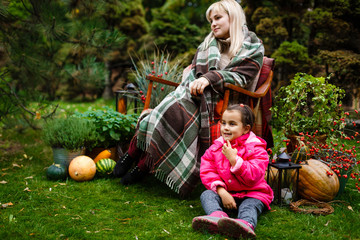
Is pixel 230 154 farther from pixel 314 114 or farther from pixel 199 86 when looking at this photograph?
pixel 314 114

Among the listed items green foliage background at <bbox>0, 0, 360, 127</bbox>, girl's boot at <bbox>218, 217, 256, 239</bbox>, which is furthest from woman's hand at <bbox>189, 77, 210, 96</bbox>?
green foliage background at <bbox>0, 0, 360, 127</bbox>

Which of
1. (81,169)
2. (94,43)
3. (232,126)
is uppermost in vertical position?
(94,43)

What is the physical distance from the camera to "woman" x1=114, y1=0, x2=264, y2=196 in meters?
2.53

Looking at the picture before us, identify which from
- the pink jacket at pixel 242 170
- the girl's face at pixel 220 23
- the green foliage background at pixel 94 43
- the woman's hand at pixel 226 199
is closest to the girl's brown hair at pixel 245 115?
the pink jacket at pixel 242 170

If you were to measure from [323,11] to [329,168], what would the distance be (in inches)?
142

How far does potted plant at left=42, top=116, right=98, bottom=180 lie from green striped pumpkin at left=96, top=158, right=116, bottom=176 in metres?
0.23

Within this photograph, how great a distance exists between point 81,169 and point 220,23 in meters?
1.85

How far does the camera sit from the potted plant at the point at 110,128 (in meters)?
3.17

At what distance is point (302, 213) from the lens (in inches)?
86.2

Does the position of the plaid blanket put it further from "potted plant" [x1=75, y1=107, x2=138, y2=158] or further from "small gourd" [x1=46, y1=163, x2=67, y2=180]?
"small gourd" [x1=46, y1=163, x2=67, y2=180]

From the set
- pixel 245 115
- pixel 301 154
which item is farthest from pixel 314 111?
pixel 245 115

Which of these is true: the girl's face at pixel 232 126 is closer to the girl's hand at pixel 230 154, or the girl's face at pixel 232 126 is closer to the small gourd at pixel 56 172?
the girl's hand at pixel 230 154

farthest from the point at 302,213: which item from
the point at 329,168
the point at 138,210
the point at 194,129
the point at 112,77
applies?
the point at 112,77

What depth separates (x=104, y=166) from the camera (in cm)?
302
